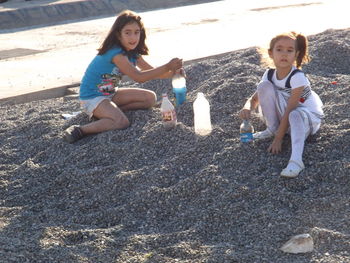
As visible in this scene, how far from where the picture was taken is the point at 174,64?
21.0ft

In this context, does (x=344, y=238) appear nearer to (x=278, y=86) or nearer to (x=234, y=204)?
(x=234, y=204)

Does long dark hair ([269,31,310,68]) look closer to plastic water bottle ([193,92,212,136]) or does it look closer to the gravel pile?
the gravel pile

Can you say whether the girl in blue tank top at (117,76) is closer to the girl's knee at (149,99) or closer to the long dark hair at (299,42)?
the girl's knee at (149,99)

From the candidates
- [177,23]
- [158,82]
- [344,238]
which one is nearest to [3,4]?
[177,23]

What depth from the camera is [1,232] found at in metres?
4.96

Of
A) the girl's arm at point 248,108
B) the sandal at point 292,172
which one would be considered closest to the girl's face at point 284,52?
the girl's arm at point 248,108

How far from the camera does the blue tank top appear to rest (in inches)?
269

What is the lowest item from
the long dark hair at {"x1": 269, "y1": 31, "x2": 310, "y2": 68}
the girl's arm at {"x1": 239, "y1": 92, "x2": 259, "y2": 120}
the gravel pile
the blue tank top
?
the gravel pile

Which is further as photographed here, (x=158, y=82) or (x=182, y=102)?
(x=158, y=82)

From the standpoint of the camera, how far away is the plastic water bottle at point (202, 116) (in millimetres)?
6086

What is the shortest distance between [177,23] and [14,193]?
29.9 ft

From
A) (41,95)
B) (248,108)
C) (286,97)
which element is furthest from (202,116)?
(41,95)

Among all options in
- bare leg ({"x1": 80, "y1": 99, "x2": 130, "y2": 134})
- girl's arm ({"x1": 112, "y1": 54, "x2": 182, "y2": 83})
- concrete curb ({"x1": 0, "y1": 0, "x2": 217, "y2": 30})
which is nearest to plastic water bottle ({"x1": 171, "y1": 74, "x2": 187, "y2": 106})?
girl's arm ({"x1": 112, "y1": 54, "x2": 182, "y2": 83})

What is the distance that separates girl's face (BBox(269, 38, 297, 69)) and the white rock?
173 centimetres
